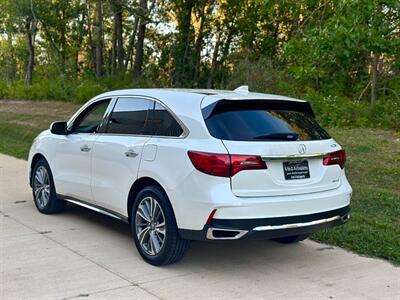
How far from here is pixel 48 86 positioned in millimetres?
→ 24156

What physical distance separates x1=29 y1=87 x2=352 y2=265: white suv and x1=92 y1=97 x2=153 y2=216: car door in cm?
1

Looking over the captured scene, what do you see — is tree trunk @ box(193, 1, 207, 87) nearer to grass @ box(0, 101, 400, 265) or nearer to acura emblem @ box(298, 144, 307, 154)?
grass @ box(0, 101, 400, 265)

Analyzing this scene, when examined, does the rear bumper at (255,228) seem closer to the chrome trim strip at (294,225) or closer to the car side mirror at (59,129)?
the chrome trim strip at (294,225)

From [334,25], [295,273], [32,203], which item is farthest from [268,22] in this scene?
[295,273]

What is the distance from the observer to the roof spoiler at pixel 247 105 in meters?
4.73

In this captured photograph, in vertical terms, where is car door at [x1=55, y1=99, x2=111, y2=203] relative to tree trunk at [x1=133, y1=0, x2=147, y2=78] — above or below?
below

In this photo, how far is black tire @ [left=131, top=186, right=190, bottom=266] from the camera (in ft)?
15.5

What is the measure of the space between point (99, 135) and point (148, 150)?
1130 mm

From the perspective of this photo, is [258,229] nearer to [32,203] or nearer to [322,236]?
[322,236]

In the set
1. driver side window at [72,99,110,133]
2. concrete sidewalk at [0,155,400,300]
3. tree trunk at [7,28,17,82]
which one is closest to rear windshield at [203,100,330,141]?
concrete sidewalk at [0,155,400,300]

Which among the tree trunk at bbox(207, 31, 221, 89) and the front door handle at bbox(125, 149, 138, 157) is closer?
the front door handle at bbox(125, 149, 138, 157)

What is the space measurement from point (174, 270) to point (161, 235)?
35cm

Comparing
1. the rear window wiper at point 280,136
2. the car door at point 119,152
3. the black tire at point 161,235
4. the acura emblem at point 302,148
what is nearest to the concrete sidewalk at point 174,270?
the black tire at point 161,235

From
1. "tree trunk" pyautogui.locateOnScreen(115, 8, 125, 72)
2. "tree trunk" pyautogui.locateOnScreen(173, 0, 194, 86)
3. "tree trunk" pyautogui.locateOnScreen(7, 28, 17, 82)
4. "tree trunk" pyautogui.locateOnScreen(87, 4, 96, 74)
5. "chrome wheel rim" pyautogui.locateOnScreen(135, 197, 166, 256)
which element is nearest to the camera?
"chrome wheel rim" pyautogui.locateOnScreen(135, 197, 166, 256)
